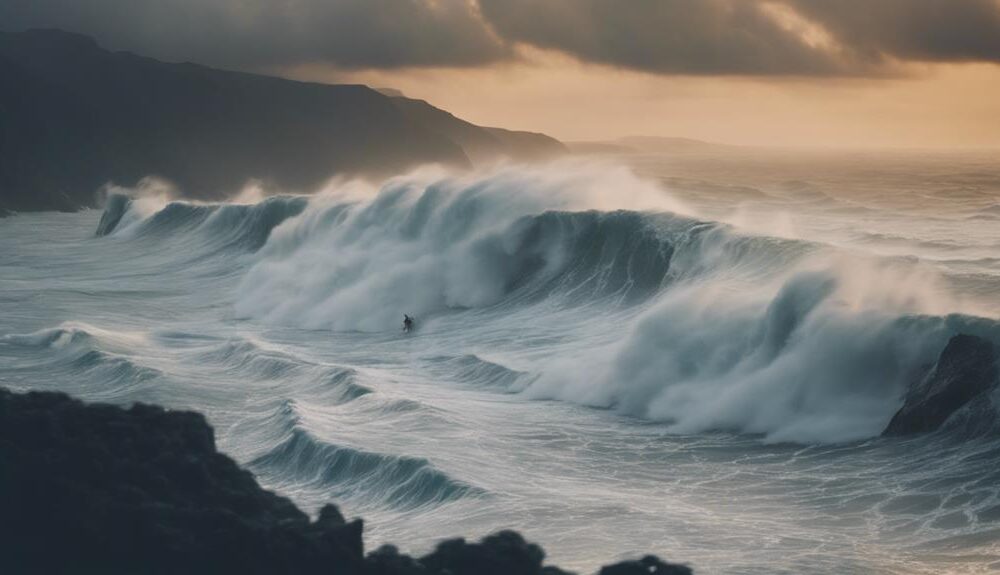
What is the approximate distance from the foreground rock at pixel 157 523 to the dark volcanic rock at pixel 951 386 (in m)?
8.53

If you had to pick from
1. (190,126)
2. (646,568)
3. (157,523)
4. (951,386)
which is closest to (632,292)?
(951,386)

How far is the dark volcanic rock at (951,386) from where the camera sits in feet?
61.6

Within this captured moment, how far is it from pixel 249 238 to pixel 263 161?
87.1 meters

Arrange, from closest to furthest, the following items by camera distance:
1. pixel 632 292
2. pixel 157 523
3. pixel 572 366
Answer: pixel 157 523, pixel 572 366, pixel 632 292

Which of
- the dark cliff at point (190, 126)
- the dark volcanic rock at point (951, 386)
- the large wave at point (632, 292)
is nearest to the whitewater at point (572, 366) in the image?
the large wave at point (632, 292)

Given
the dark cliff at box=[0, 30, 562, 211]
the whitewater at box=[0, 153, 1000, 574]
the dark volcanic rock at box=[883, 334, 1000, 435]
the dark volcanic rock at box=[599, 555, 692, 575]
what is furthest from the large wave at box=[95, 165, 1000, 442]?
the dark cliff at box=[0, 30, 562, 211]

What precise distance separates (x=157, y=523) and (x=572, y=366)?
13.5 metres

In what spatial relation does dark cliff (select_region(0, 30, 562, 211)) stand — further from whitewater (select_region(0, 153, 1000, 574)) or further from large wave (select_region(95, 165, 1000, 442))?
whitewater (select_region(0, 153, 1000, 574))

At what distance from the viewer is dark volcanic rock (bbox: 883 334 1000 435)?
1877 cm

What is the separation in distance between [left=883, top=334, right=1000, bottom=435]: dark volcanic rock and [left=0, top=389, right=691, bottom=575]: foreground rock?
336 inches

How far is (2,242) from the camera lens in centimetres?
6009

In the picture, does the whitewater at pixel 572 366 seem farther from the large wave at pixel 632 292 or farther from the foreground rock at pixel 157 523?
the foreground rock at pixel 157 523

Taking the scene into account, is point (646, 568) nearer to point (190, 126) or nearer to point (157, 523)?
point (157, 523)

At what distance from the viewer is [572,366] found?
25.1 metres
